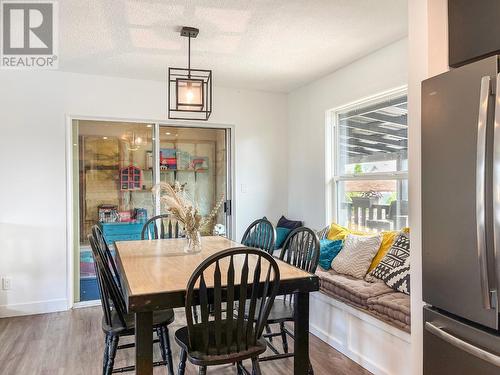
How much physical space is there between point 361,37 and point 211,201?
265cm

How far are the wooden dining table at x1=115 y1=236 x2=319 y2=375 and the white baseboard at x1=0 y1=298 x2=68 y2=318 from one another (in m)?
1.62

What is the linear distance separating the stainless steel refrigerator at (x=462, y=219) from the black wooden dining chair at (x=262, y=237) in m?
1.47

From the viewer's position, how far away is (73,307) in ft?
12.9

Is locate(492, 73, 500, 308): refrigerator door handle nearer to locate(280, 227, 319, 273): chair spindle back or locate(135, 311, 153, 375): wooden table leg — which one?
locate(280, 227, 319, 273): chair spindle back

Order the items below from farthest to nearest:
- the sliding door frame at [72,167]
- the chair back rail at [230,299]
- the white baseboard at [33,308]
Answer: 1. the sliding door frame at [72,167]
2. the white baseboard at [33,308]
3. the chair back rail at [230,299]

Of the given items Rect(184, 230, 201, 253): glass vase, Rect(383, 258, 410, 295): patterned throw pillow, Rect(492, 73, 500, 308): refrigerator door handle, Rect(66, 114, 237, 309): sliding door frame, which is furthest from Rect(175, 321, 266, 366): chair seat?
Rect(66, 114, 237, 309): sliding door frame

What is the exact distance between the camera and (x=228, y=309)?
1.72m

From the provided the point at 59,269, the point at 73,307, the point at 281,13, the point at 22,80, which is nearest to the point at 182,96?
the point at 281,13

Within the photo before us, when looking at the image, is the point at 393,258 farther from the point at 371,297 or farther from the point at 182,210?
the point at 182,210

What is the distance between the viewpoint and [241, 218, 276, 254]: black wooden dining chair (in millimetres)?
3031

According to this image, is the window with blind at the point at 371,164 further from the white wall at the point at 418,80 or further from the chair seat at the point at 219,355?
the chair seat at the point at 219,355

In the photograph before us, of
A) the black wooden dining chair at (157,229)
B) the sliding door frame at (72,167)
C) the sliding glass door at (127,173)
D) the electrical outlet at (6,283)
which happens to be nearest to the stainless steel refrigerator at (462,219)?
the black wooden dining chair at (157,229)

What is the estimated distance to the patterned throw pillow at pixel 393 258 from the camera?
8.93 ft

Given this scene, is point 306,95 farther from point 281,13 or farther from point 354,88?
point 281,13
